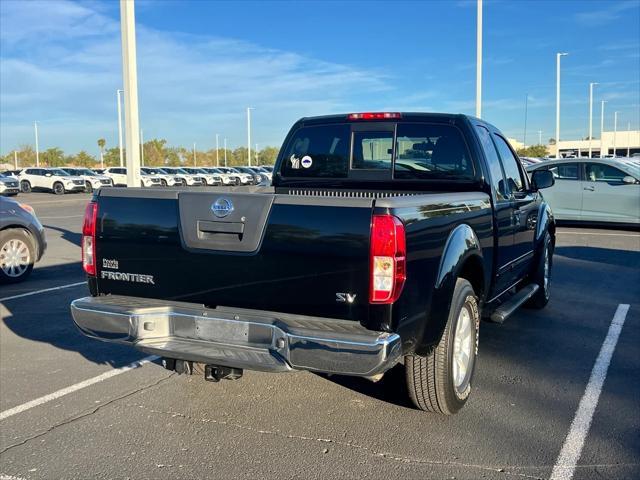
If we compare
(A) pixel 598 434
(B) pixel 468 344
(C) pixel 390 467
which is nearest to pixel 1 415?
(C) pixel 390 467

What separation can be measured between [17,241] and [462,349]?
22.7 feet

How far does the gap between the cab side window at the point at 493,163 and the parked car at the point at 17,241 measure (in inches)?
260

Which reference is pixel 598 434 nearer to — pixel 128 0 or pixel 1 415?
pixel 1 415

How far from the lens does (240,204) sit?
139 inches

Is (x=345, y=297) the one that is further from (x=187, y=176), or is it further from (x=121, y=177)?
(x=187, y=176)

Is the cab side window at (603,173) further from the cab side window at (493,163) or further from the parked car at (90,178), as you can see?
the parked car at (90,178)

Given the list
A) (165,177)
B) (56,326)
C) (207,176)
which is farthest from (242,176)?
(56,326)

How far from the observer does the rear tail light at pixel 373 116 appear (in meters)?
5.37

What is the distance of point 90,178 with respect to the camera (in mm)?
40250

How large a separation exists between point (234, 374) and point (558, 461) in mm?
1942

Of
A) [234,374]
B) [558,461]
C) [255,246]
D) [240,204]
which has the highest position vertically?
[240,204]

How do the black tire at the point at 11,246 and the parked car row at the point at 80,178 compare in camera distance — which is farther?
the parked car row at the point at 80,178

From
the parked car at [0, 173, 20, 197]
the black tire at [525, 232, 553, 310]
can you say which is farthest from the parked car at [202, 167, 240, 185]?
the black tire at [525, 232, 553, 310]

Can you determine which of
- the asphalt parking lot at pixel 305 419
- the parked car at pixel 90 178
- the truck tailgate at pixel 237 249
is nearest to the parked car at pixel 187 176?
the parked car at pixel 90 178
